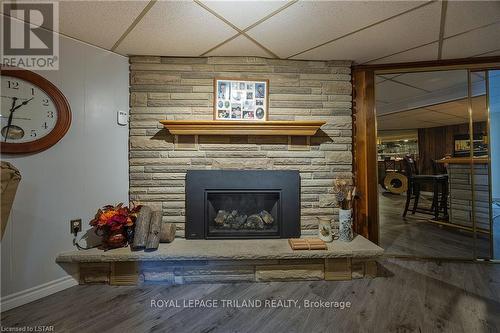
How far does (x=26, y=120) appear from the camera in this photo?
1604 mm

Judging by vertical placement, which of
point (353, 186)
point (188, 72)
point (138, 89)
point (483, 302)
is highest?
point (188, 72)

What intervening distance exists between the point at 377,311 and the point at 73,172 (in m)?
2.51

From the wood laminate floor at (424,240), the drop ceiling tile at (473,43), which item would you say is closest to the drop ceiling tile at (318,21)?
the drop ceiling tile at (473,43)

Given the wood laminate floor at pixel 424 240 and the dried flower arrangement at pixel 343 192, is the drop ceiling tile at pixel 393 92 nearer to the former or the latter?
the dried flower arrangement at pixel 343 192

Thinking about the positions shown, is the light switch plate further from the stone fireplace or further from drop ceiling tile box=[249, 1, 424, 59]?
drop ceiling tile box=[249, 1, 424, 59]

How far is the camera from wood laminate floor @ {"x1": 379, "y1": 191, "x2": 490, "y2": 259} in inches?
93.8

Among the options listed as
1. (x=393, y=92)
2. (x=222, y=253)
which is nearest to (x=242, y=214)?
(x=222, y=253)

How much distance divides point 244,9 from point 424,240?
3.24 metres

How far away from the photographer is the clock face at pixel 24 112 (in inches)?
60.2

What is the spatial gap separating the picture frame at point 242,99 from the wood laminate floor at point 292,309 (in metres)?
1.50

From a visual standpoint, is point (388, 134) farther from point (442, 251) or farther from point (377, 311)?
point (377, 311)

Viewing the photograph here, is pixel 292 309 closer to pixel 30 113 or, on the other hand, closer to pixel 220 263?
pixel 220 263

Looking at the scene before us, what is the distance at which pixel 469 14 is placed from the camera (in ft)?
4.99

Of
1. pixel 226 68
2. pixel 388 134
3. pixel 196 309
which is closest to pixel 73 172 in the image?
pixel 196 309
